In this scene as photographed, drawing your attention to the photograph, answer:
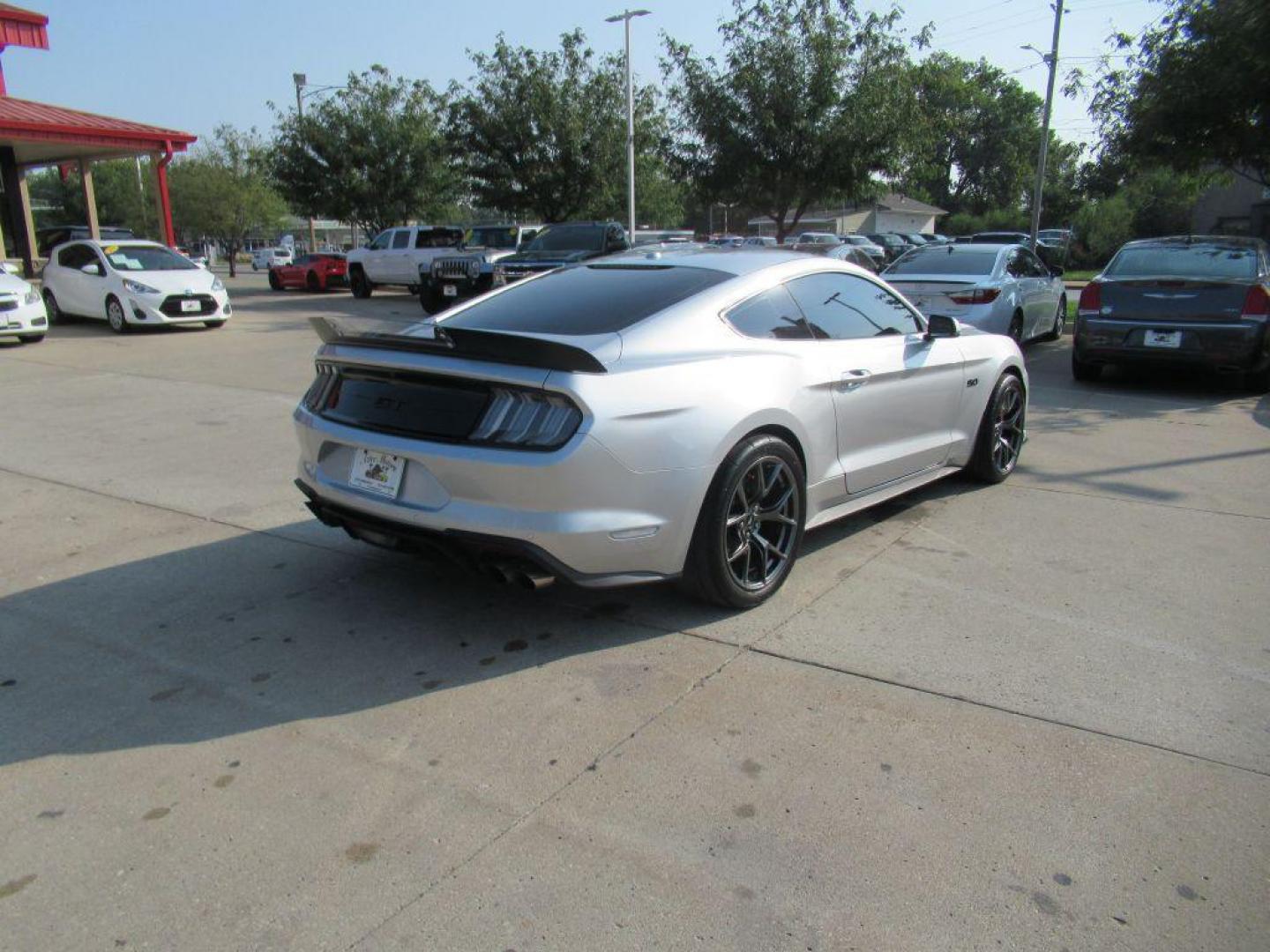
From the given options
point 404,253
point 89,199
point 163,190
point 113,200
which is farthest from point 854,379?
point 113,200

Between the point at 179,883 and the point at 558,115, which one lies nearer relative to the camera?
the point at 179,883

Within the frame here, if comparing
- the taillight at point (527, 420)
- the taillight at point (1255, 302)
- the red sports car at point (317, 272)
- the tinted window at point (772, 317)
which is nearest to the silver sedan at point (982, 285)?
the taillight at point (1255, 302)

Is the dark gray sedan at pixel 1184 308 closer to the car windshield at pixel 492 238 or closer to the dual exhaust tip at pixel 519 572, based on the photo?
the dual exhaust tip at pixel 519 572

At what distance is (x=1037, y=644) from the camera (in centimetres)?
397

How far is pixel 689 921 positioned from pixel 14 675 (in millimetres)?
2811

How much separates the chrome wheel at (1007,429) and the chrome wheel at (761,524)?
247 centimetres

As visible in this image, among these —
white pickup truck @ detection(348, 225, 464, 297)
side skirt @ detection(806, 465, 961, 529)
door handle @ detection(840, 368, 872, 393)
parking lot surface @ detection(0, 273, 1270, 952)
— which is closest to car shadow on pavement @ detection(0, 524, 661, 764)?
parking lot surface @ detection(0, 273, 1270, 952)

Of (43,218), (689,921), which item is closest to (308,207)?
(689,921)

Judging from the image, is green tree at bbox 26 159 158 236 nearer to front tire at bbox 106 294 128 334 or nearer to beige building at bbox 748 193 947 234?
beige building at bbox 748 193 947 234

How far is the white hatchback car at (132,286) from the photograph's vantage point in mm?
15867

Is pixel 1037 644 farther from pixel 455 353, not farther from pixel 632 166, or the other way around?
pixel 632 166

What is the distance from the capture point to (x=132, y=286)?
52.0 feet

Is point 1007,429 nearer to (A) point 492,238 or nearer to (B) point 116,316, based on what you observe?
(B) point 116,316

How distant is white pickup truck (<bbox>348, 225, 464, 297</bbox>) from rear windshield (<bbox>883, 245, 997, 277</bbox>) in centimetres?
1389
